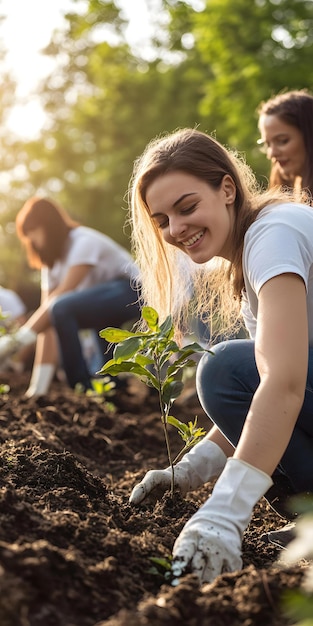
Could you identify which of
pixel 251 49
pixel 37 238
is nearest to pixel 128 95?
pixel 251 49

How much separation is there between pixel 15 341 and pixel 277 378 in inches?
135

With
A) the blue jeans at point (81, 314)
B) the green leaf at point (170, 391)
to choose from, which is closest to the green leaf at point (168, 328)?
the green leaf at point (170, 391)

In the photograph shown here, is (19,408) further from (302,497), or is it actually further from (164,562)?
(164,562)

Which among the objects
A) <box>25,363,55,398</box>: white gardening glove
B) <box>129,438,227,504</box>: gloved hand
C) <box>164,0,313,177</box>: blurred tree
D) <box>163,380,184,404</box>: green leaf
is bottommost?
<box>25,363,55,398</box>: white gardening glove

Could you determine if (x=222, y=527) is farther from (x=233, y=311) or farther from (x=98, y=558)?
(x=233, y=311)

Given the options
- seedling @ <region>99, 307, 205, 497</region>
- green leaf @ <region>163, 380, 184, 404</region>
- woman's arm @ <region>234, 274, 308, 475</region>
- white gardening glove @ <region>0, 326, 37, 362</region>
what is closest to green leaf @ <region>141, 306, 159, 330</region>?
seedling @ <region>99, 307, 205, 497</region>

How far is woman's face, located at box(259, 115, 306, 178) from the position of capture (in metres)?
4.21

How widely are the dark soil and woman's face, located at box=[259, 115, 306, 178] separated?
1951mm

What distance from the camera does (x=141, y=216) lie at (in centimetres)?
250

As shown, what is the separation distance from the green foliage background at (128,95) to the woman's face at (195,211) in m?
6.78

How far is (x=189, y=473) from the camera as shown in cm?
251

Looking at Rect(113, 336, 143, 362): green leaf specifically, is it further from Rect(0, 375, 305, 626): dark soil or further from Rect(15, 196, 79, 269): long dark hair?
Rect(15, 196, 79, 269): long dark hair

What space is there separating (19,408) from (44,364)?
1.88 m

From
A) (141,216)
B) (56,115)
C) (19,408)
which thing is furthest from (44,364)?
(56,115)
